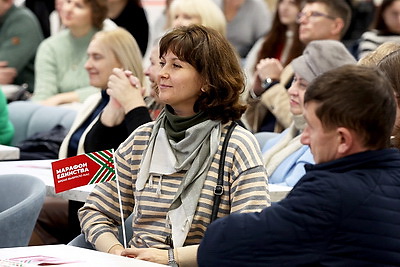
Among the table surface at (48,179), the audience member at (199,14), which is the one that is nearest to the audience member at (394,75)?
the table surface at (48,179)

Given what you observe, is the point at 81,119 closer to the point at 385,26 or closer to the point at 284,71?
the point at 284,71

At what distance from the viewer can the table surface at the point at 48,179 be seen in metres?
3.87

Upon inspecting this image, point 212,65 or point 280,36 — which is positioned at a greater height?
point 212,65

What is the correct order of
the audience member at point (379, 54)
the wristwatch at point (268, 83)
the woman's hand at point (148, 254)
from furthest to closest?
1. the wristwatch at point (268, 83)
2. the audience member at point (379, 54)
3. the woman's hand at point (148, 254)

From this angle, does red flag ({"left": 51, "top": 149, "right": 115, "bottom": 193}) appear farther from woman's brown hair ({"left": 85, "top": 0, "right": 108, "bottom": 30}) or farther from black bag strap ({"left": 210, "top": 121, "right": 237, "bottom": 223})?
woman's brown hair ({"left": 85, "top": 0, "right": 108, "bottom": 30})

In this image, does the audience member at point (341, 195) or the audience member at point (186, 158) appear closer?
the audience member at point (341, 195)

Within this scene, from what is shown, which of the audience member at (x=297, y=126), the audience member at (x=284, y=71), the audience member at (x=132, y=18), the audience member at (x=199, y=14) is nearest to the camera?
the audience member at (x=297, y=126)

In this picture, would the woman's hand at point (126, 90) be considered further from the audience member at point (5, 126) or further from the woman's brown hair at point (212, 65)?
the woman's brown hair at point (212, 65)

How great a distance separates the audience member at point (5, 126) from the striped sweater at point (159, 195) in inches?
Answer: 92.5

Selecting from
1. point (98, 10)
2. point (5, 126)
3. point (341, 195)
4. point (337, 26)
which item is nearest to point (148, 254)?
point (341, 195)

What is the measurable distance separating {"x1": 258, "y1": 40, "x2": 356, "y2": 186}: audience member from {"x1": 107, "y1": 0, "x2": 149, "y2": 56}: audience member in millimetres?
3559

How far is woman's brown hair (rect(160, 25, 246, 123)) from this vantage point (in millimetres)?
3234

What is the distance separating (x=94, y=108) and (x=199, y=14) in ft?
5.03

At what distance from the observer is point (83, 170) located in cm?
333
